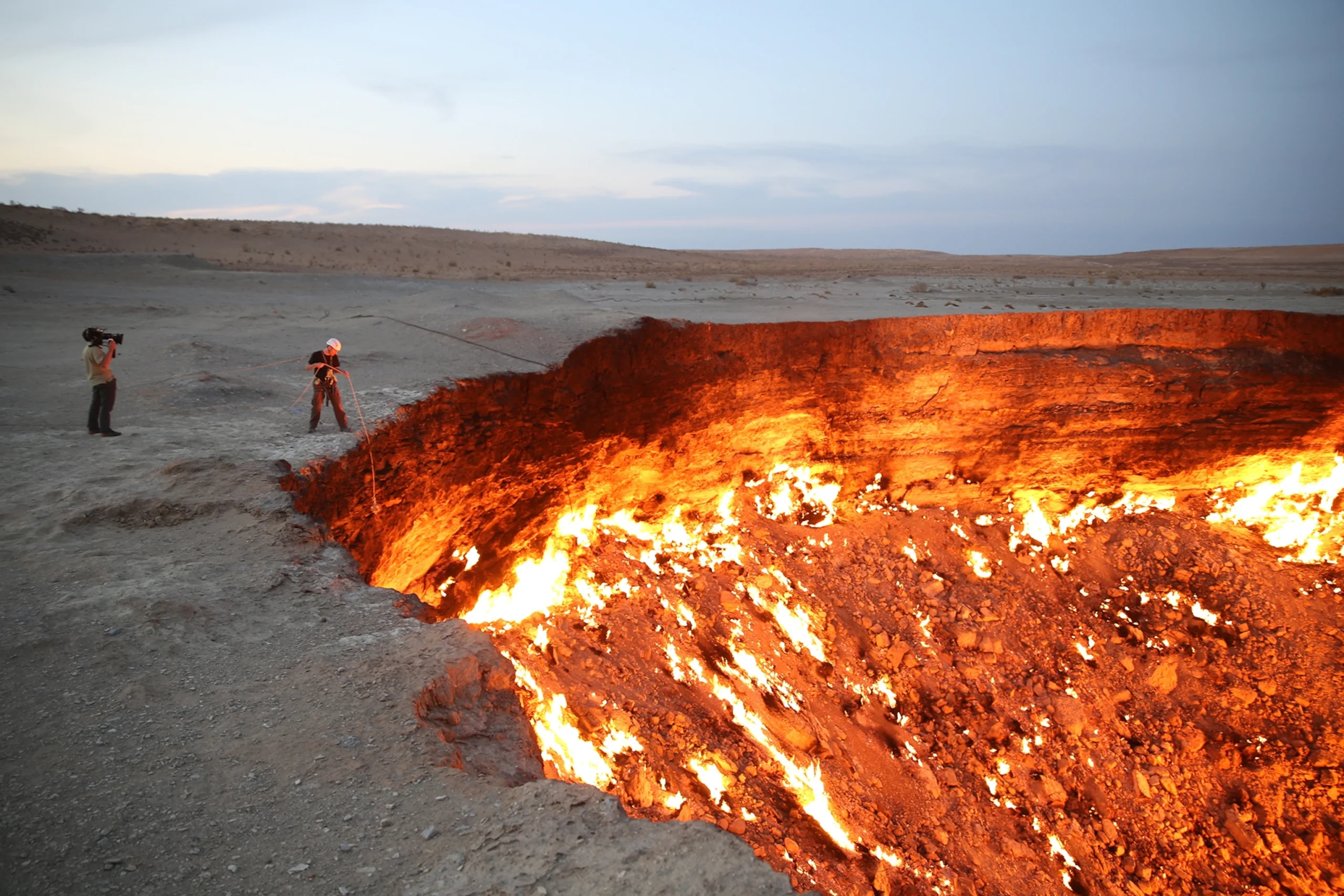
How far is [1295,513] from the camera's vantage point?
11539mm

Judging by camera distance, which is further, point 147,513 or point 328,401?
point 328,401

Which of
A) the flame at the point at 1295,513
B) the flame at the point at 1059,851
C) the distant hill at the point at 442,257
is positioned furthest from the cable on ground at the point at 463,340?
the distant hill at the point at 442,257

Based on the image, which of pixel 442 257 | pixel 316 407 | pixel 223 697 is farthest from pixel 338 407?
pixel 442 257

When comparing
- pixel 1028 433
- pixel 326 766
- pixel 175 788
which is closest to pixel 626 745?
pixel 326 766

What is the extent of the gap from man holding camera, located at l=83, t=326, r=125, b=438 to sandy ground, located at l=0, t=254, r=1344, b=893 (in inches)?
6.6

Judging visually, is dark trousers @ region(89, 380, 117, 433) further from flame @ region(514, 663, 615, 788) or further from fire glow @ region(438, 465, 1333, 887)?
flame @ region(514, 663, 615, 788)

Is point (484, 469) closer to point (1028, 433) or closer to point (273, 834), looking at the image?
point (273, 834)

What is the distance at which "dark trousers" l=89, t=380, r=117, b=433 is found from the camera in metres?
6.55

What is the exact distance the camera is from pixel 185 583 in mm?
4520

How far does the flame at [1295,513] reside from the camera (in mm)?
11164

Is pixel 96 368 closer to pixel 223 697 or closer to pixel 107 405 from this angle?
pixel 107 405

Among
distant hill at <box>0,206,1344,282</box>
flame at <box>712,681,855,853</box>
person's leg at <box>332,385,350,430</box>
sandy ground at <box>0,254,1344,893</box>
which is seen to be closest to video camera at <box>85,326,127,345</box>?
sandy ground at <box>0,254,1344,893</box>

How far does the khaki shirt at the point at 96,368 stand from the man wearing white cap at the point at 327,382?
1.57 m

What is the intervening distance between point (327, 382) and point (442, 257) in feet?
89.6
